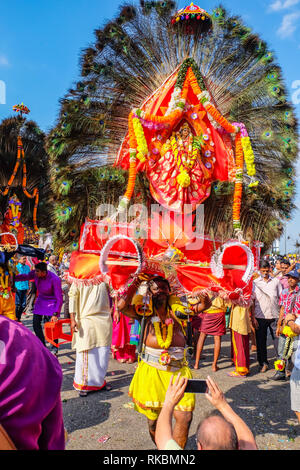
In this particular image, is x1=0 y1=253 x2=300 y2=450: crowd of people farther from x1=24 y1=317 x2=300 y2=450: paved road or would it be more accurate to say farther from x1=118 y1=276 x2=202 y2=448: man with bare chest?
x1=24 y1=317 x2=300 y2=450: paved road

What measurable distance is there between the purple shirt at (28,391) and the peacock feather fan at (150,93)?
8.73ft

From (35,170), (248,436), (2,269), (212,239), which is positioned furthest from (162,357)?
(35,170)

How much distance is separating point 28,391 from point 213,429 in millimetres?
867

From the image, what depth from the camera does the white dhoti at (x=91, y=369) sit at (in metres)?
4.59

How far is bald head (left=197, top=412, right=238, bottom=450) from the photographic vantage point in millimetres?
1395

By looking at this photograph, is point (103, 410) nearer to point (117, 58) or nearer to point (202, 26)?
point (117, 58)

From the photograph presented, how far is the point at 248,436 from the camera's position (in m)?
1.53

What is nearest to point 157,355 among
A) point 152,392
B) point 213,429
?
point 152,392

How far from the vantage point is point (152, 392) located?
2.91 m

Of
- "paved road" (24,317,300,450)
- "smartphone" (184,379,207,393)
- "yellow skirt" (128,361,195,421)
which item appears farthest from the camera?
"paved road" (24,317,300,450)

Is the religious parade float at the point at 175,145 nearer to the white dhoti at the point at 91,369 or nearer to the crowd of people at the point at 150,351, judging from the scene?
the crowd of people at the point at 150,351

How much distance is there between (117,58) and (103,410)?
13.3 ft

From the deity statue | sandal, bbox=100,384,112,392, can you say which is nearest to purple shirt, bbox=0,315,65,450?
the deity statue

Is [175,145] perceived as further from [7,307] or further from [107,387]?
[107,387]
